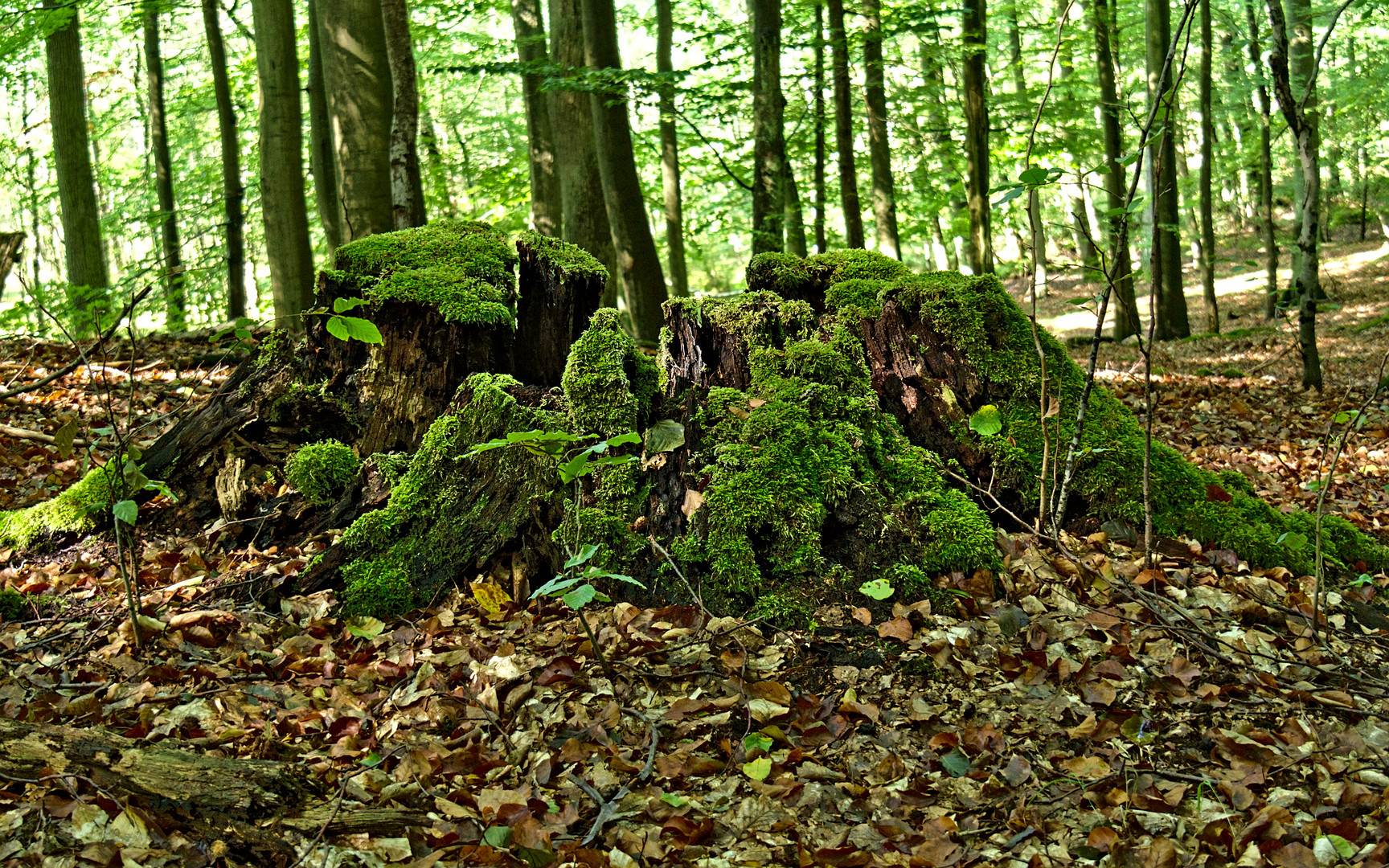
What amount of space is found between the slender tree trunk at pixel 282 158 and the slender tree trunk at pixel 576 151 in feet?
8.97

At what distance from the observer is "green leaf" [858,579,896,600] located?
354 centimetres

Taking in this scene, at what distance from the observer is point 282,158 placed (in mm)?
8766

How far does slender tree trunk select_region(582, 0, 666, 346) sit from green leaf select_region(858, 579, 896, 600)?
590 cm

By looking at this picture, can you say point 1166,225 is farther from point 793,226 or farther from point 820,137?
point 793,226

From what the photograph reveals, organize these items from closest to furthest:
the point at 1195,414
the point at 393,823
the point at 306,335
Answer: the point at 393,823
the point at 306,335
the point at 1195,414

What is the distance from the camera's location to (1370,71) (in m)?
16.4

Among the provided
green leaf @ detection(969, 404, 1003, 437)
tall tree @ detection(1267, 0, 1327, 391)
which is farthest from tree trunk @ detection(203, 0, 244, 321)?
tall tree @ detection(1267, 0, 1327, 391)

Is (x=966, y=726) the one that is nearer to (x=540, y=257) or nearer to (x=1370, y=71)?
(x=540, y=257)

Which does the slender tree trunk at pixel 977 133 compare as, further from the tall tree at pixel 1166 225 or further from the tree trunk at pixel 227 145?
the tree trunk at pixel 227 145

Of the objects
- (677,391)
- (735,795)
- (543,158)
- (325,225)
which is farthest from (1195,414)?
(325,225)

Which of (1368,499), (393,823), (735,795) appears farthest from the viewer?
(1368,499)

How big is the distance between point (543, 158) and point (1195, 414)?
8602mm

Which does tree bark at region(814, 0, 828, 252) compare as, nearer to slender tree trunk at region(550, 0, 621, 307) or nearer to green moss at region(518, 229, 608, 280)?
slender tree trunk at region(550, 0, 621, 307)

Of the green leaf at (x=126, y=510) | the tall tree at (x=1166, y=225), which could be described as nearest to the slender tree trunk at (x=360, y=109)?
the green leaf at (x=126, y=510)
